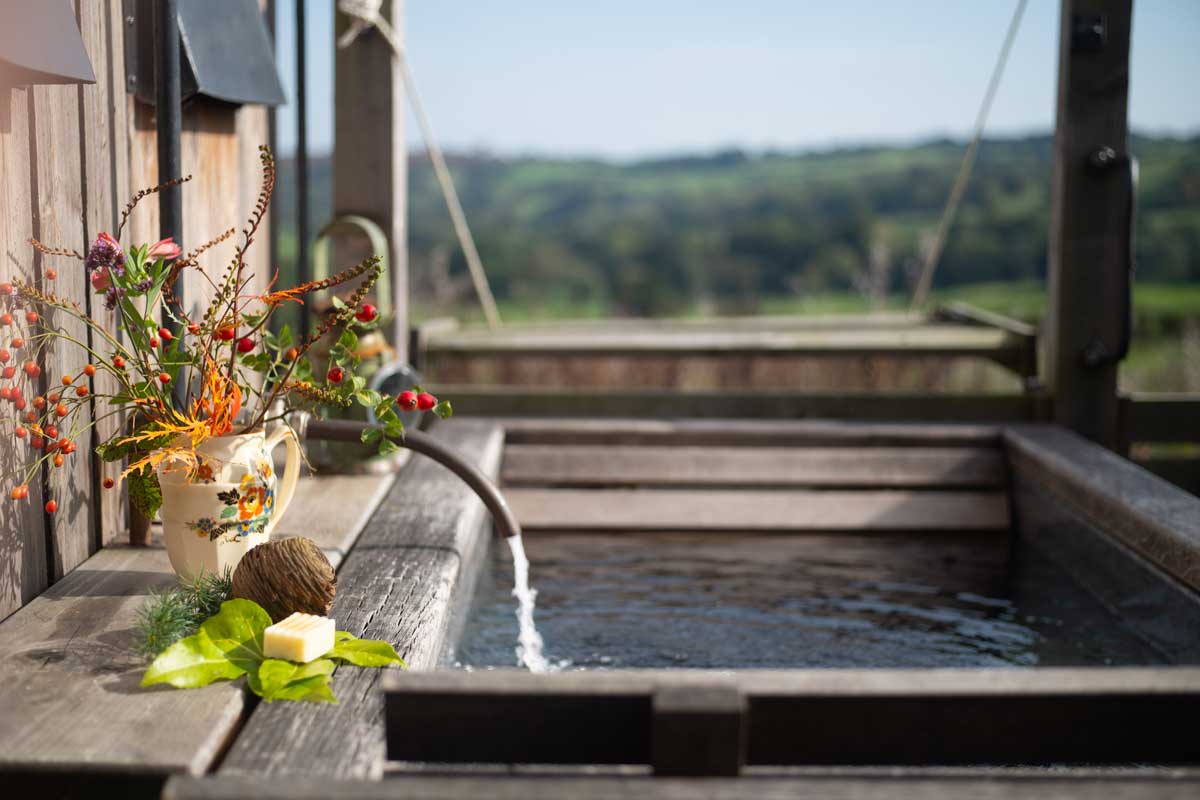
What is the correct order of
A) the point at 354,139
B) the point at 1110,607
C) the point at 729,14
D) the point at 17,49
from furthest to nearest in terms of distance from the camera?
the point at 729,14
the point at 354,139
the point at 1110,607
the point at 17,49

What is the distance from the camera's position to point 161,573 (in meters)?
2.10

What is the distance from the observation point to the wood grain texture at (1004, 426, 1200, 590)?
2.49 metres

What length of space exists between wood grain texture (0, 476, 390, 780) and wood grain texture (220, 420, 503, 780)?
0.19 feet

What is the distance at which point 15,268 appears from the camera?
185cm

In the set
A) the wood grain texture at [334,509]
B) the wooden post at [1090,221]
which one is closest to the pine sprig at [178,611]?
the wood grain texture at [334,509]

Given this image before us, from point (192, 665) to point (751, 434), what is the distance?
2.33 meters

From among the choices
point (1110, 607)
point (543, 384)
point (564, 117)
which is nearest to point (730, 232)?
point (564, 117)

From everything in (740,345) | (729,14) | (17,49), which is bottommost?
(740,345)

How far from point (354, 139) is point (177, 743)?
8.15 feet

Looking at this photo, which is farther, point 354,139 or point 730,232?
point 730,232

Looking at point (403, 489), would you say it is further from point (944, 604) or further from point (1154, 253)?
point (1154, 253)

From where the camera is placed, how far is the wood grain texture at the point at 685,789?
1185mm

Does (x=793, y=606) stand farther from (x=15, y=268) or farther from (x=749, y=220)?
(x=749, y=220)

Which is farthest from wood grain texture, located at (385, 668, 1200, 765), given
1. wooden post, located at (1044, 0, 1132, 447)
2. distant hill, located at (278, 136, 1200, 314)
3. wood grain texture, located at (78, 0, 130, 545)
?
distant hill, located at (278, 136, 1200, 314)
